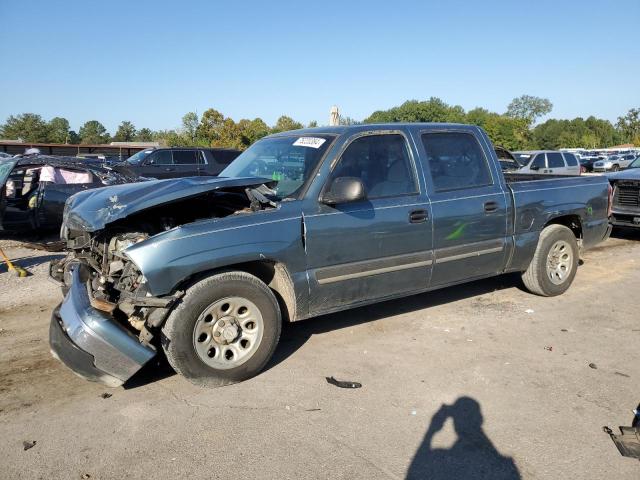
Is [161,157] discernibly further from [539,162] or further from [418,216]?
[418,216]

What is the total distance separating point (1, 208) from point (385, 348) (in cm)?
723

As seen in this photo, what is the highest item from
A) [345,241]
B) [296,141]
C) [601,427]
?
[296,141]

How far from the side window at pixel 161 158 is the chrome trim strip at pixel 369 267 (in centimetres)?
1275

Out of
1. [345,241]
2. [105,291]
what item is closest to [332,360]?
[345,241]

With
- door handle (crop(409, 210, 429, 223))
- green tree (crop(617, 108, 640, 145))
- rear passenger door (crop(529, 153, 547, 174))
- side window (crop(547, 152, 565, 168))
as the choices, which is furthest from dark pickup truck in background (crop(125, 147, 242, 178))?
green tree (crop(617, 108, 640, 145))

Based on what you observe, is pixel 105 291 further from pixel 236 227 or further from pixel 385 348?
pixel 385 348

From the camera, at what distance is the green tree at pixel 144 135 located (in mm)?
93250

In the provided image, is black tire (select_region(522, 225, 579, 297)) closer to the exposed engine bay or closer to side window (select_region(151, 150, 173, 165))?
the exposed engine bay

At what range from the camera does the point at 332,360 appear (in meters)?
4.20

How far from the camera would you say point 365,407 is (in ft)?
11.3

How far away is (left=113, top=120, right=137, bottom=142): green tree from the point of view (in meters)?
93.2

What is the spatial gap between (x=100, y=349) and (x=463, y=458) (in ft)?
7.66

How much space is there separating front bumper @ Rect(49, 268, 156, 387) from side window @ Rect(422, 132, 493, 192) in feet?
9.60

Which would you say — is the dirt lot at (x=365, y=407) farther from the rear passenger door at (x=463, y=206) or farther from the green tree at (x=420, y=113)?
the green tree at (x=420, y=113)
